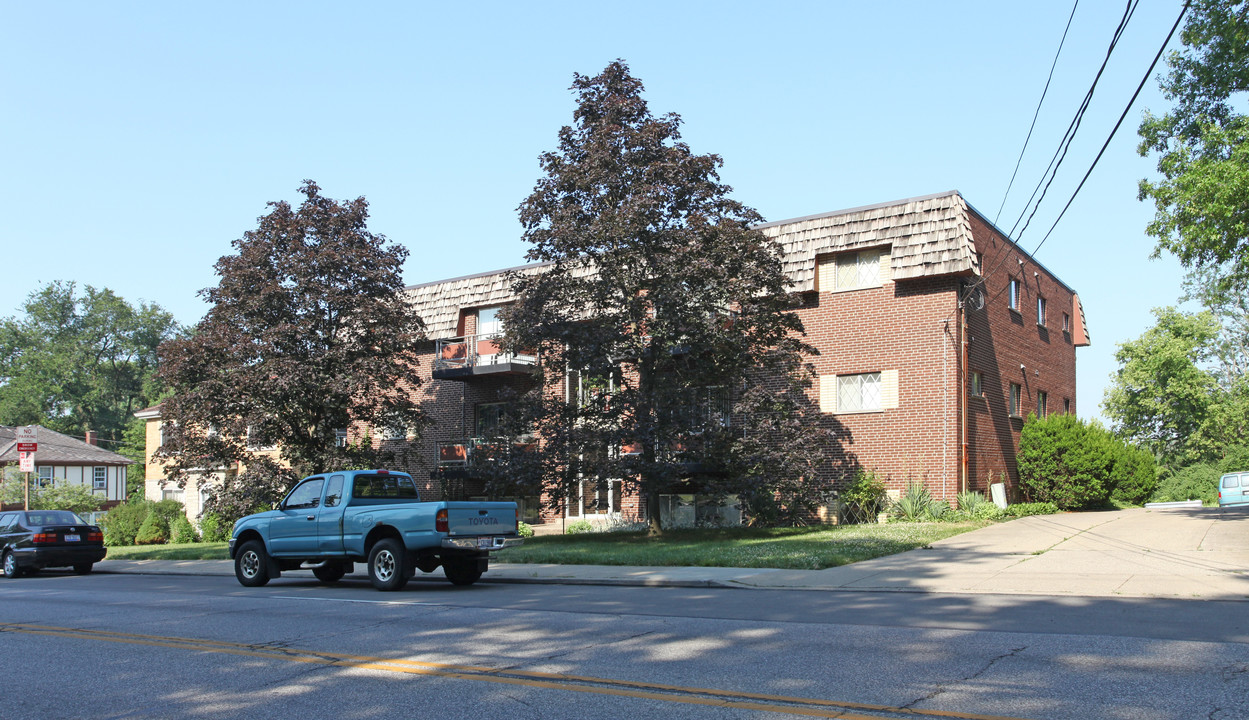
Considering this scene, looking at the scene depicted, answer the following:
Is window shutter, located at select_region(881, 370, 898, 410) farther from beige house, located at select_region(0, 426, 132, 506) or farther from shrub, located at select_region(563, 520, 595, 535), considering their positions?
beige house, located at select_region(0, 426, 132, 506)

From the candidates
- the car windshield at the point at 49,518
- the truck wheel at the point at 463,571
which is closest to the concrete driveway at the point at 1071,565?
the truck wheel at the point at 463,571

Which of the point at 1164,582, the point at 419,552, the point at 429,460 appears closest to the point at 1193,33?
the point at 1164,582

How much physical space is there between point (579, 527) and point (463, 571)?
42.1 feet

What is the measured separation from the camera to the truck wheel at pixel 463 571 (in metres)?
15.1

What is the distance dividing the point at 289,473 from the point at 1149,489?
85.2 feet

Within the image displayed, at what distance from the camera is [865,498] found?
944 inches

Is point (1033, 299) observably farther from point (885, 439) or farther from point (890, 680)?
point (890, 680)

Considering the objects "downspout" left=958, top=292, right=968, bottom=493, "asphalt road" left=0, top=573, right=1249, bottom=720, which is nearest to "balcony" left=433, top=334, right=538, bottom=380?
"downspout" left=958, top=292, right=968, bottom=493

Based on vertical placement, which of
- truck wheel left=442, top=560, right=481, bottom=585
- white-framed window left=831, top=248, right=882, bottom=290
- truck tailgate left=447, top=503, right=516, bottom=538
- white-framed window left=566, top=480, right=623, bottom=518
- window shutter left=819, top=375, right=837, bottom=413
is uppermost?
white-framed window left=831, top=248, right=882, bottom=290

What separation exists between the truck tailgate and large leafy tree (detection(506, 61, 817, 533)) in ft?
18.2

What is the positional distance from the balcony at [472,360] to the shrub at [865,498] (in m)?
11.2

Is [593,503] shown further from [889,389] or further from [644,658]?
[644,658]

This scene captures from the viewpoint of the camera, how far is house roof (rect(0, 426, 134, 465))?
60319mm

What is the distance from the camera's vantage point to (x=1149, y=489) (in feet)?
98.4
